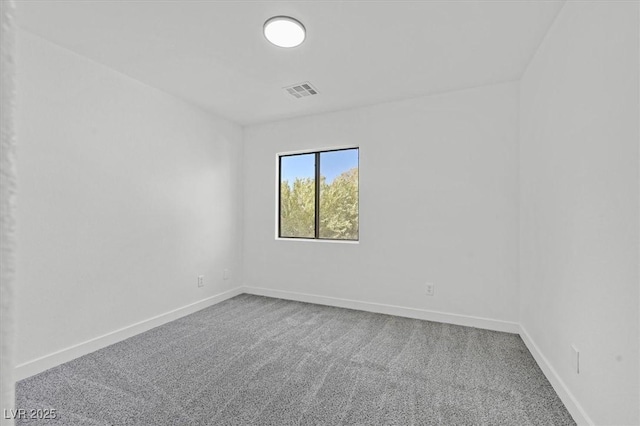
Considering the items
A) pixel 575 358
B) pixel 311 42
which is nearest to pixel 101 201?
pixel 311 42

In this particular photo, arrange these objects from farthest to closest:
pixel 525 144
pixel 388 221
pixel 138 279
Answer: pixel 388 221 → pixel 138 279 → pixel 525 144

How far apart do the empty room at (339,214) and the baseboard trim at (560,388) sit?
1cm

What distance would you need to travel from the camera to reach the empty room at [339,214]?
5.33 ft

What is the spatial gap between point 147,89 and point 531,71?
3.43m

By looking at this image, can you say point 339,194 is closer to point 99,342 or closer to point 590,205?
point 590,205

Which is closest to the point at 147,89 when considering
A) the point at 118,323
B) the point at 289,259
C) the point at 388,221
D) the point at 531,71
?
the point at 118,323

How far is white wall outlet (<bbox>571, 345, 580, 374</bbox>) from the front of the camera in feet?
5.34

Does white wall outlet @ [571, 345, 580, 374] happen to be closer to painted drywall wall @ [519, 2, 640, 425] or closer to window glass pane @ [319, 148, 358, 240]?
painted drywall wall @ [519, 2, 640, 425]

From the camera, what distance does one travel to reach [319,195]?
3922mm

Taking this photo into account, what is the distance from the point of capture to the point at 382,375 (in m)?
2.08

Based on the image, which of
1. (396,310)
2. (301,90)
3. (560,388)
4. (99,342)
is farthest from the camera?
(396,310)

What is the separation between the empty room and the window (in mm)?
32

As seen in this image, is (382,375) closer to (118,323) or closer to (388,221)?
(388,221)

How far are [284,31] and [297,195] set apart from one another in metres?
2.22
